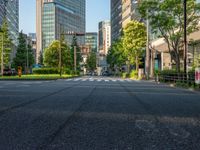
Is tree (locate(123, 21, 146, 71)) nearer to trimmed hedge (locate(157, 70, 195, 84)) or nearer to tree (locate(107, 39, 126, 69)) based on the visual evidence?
tree (locate(107, 39, 126, 69))

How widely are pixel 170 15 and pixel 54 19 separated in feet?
394

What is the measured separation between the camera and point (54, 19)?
151m

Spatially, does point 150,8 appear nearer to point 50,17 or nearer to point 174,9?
point 174,9

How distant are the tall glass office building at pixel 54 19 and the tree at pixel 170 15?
10696 cm

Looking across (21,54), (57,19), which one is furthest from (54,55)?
(57,19)

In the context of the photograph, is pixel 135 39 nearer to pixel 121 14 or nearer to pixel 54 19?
pixel 121 14

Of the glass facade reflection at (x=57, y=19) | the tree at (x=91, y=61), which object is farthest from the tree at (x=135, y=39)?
the tree at (x=91, y=61)

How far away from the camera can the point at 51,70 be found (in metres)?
73.1

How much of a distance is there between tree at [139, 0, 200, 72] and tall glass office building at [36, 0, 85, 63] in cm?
10696

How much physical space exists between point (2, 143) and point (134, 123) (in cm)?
315

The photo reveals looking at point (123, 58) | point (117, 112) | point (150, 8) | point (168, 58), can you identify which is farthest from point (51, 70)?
point (117, 112)

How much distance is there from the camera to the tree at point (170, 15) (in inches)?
1320

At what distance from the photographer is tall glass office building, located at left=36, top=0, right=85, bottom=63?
147625 mm

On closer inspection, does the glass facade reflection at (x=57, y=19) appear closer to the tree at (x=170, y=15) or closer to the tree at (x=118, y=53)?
the tree at (x=118, y=53)
